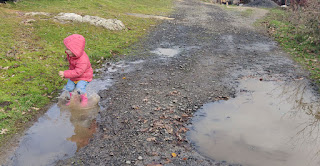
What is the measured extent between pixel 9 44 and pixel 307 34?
570 inches

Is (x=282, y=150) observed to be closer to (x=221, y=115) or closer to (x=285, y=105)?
(x=221, y=115)

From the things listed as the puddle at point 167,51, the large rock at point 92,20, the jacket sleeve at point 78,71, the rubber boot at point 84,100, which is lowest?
the rubber boot at point 84,100

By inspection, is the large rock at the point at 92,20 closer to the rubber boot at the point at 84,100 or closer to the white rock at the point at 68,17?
the white rock at the point at 68,17

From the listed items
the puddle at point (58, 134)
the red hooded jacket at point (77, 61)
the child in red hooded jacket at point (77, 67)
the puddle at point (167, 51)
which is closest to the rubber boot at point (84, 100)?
the child in red hooded jacket at point (77, 67)

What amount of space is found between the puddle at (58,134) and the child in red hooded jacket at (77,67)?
30 cm

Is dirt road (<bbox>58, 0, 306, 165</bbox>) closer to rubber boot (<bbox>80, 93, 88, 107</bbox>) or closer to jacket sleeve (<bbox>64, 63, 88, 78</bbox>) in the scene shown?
rubber boot (<bbox>80, 93, 88, 107</bbox>)

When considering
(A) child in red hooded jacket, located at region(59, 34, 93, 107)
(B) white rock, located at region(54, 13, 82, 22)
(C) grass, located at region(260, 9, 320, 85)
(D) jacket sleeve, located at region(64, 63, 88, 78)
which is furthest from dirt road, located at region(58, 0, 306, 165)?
(B) white rock, located at region(54, 13, 82, 22)

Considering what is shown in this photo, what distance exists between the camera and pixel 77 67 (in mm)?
6574

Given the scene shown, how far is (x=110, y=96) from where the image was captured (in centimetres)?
766

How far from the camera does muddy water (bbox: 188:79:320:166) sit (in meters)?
5.12

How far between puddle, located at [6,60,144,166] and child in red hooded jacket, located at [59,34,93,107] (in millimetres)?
298

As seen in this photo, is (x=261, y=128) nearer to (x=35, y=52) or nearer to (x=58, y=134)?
(x=58, y=134)

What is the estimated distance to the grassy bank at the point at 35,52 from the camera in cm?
685

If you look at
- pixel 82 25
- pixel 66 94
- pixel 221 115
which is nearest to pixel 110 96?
pixel 66 94
